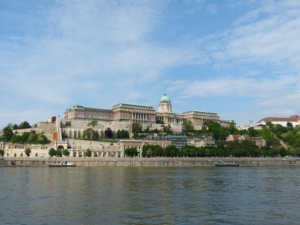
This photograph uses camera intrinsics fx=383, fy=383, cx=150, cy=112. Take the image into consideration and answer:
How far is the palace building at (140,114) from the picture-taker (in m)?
123

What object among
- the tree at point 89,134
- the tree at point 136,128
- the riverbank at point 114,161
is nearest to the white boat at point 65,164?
the riverbank at point 114,161

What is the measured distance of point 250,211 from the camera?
20.7 meters

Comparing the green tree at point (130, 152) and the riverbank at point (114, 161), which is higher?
the green tree at point (130, 152)

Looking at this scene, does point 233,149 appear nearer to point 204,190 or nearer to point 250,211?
point 204,190

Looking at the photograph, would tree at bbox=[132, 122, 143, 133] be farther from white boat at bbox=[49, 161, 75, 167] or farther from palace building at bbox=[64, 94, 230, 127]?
white boat at bbox=[49, 161, 75, 167]

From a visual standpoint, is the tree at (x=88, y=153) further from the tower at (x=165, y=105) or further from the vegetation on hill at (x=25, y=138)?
the tower at (x=165, y=105)

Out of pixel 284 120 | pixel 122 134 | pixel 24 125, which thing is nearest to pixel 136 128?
pixel 122 134

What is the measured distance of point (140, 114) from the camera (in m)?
132

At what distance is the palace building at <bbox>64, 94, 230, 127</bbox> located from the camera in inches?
4835

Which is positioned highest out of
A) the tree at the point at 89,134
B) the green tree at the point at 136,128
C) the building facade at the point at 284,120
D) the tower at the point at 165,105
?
the tower at the point at 165,105

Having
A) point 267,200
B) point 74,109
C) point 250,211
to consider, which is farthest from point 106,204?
point 74,109

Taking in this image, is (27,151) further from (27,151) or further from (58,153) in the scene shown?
(58,153)

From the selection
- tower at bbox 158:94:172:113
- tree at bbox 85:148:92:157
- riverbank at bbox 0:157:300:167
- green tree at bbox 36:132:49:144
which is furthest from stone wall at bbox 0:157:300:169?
tower at bbox 158:94:172:113

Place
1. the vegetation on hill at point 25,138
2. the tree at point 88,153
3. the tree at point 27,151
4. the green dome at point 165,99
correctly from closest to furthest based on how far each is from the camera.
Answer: the tree at point 88,153, the tree at point 27,151, the vegetation on hill at point 25,138, the green dome at point 165,99
